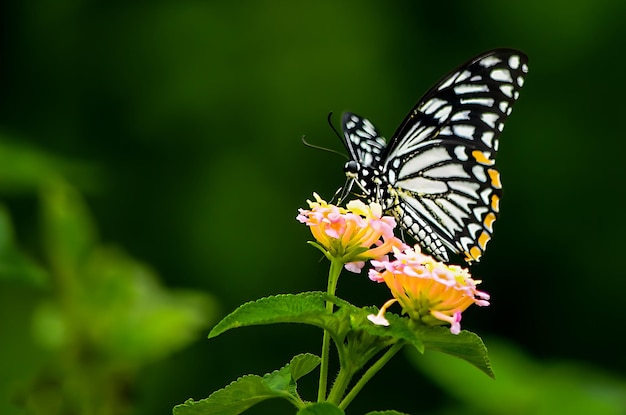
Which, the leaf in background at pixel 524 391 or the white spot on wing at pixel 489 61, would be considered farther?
the leaf in background at pixel 524 391

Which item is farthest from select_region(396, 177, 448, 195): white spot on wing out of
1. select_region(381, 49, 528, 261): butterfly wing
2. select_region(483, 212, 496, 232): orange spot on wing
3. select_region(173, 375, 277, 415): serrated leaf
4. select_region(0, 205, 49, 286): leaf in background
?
select_region(173, 375, 277, 415): serrated leaf

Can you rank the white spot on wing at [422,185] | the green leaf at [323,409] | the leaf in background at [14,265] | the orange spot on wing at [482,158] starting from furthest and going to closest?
the white spot on wing at [422,185] < the orange spot on wing at [482,158] < the leaf in background at [14,265] < the green leaf at [323,409]

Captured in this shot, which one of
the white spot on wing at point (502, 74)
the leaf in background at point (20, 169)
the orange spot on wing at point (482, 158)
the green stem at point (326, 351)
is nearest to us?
the green stem at point (326, 351)

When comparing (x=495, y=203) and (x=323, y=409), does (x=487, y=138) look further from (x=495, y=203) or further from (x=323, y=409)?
(x=323, y=409)

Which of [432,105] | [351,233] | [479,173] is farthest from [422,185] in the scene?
[351,233]

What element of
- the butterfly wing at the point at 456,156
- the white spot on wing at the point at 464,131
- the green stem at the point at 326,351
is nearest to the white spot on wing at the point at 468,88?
the butterfly wing at the point at 456,156

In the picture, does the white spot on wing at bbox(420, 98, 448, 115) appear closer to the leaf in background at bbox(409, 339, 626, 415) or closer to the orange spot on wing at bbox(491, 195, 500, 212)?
the orange spot on wing at bbox(491, 195, 500, 212)

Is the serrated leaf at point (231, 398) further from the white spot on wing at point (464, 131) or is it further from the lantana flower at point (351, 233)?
the white spot on wing at point (464, 131)

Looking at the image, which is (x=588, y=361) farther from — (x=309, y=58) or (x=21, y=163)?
(x=21, y=163)

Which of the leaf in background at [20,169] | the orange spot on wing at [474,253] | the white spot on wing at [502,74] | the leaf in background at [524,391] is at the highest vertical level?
the leaf in background at [20,169]
